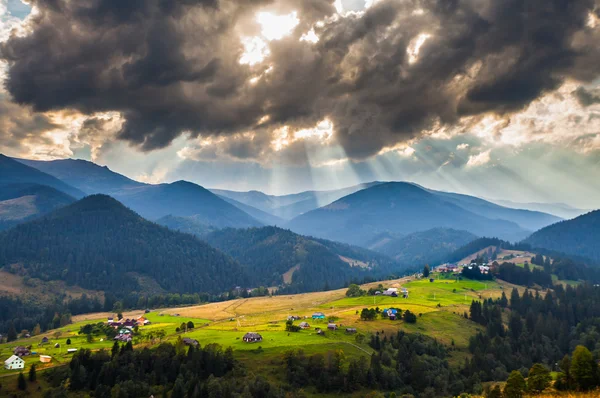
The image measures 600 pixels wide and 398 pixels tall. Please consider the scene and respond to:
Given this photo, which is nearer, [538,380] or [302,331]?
[538,380]

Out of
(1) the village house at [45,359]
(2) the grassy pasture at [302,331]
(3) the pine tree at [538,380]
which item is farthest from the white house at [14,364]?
(3) the pine tree at [538,380]

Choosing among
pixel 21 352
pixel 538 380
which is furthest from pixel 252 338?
pixel 538 380

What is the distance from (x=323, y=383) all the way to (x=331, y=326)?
124ft

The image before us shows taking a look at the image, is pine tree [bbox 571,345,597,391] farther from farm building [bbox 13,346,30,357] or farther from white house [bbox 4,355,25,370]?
farm building [bbox 13,346,30,357]

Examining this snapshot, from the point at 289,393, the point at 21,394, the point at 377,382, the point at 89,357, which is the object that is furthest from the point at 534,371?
the point at 21,394

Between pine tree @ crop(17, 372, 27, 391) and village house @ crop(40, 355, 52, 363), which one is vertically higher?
village house @ crop(40, 355, 52, 363)

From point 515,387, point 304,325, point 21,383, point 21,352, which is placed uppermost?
point 21,352

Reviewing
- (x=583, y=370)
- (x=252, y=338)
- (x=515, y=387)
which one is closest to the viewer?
(x=583, y=370)

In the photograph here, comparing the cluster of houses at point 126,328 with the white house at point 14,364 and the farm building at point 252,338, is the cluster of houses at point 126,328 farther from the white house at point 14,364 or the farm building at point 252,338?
the farm building at point 252,338

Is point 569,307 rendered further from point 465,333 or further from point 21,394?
point 21,394

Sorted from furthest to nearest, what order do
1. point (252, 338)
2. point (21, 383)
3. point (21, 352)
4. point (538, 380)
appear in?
point (252, 338), point (21, 352), point (21, 383), point (538, 380)

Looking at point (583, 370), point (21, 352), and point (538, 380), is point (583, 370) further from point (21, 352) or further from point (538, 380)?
point (21, 352)

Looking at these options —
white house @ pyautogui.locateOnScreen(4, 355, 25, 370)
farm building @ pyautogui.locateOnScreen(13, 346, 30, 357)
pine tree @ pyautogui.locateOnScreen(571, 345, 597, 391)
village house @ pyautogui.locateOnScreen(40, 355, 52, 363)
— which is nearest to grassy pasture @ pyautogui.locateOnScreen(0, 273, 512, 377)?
village house @ pyautogui.locateOnScreen(40, 355, 52, 363)

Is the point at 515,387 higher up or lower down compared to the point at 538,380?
lower down
